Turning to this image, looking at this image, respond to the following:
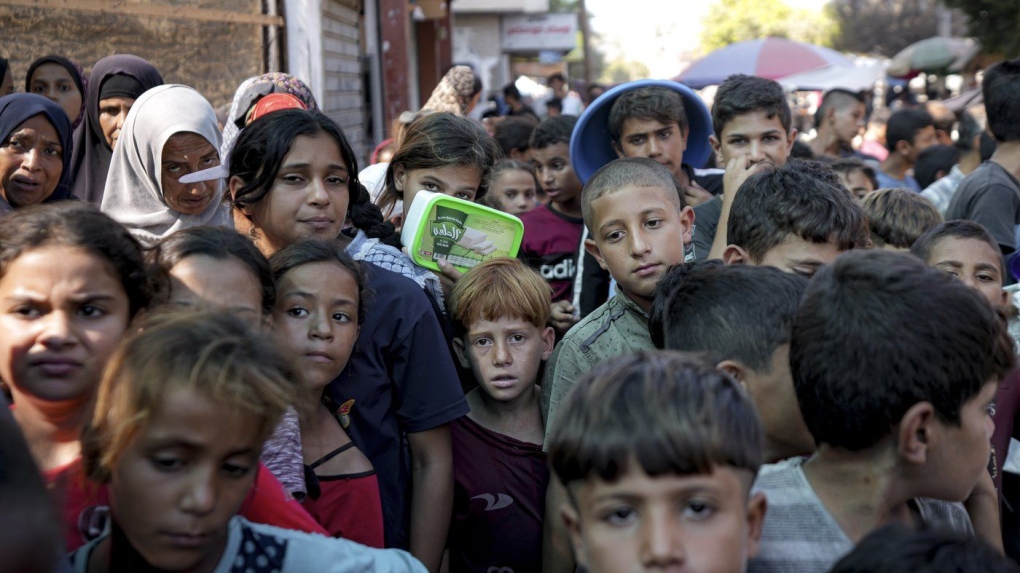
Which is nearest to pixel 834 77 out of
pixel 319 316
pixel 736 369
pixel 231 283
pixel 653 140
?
pixel 653 140

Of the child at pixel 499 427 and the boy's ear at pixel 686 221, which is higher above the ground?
the boy's ear at pixel 686 221

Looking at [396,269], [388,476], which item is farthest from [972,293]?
[396,269]

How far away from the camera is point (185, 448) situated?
1688mm

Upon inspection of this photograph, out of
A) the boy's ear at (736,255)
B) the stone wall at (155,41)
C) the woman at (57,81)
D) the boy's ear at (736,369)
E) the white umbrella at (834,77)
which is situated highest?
the white umbrella at (834,77)

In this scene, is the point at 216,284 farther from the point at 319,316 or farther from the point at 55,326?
the point at 55,326

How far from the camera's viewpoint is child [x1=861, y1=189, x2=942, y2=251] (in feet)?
12.7

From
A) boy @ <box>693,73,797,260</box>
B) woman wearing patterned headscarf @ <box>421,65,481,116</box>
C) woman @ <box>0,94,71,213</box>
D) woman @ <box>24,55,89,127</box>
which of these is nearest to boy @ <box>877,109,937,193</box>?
woman wearing patterned headscarf @ <box>421,65,481,116</box>

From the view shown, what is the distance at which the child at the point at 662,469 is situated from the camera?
1.51 metres

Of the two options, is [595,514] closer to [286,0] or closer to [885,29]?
[286,0]

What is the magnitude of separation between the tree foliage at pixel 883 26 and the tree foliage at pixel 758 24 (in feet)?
38.0

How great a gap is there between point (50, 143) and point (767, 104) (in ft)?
9.75

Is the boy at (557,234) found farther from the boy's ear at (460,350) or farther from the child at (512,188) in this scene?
the boy's ear at (460,350)

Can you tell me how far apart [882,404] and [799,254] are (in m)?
1.19

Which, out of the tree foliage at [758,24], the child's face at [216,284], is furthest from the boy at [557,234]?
the tree foliage at [758,24]
